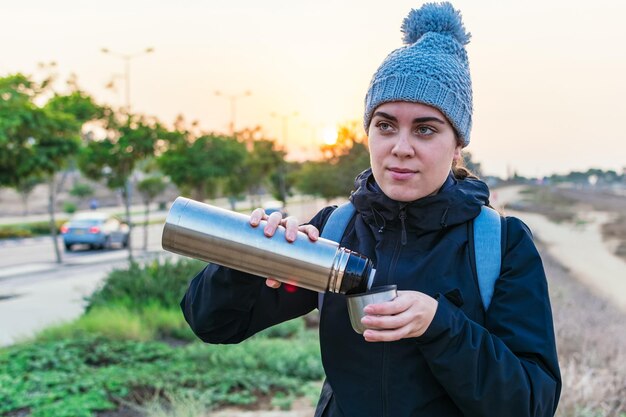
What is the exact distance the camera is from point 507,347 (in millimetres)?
1303

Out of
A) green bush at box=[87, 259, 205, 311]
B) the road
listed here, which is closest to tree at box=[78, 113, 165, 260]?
the road

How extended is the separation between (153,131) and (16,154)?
7341 millimetres

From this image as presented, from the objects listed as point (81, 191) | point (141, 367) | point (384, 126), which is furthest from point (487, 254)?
point (81, 191)

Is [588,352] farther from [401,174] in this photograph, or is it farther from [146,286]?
[146,286]

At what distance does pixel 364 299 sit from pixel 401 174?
349mm

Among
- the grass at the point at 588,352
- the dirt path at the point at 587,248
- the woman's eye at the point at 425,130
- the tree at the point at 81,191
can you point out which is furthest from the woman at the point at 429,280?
the tree at the point at 81,191

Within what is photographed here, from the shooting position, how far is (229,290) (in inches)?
60.8

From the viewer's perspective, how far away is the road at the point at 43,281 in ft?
30.5

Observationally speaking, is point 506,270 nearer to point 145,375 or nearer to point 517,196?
point 145,375

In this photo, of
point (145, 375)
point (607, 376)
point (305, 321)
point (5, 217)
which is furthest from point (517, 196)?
point (5, 217)

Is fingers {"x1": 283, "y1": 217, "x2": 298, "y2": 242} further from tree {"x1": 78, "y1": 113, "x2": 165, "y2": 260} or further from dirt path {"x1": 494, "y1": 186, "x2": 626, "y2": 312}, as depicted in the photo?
tree {"x1": 78, "y1": 113, "x2": 165, "y2": 260}

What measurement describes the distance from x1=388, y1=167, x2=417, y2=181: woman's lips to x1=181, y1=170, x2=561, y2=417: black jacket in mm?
62

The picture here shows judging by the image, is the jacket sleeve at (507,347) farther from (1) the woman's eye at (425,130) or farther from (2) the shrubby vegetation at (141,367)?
(2) the shrubby vegetation at (141,367)

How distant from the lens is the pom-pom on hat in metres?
1.42
